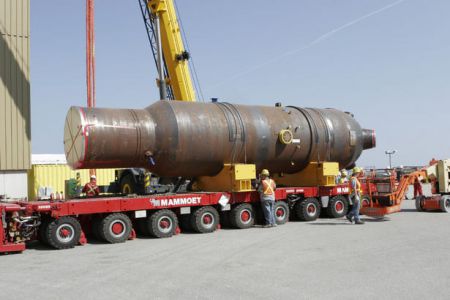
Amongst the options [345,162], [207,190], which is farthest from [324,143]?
[207,190]

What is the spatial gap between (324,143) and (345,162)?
58.2 inches

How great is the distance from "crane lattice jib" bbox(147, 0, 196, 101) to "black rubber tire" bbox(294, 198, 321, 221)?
747 centimetres

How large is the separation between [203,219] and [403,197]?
7.38 metres

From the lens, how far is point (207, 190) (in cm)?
1470

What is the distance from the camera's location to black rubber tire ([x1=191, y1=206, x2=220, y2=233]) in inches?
518

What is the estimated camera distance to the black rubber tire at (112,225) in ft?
38.1

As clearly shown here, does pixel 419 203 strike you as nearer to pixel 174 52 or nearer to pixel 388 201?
pixel 388 201

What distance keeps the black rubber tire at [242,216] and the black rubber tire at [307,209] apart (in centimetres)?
200

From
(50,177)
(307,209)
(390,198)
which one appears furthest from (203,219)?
(50,177)

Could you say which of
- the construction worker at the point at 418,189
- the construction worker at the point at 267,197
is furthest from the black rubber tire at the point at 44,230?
the construction worker at the point at 418,189

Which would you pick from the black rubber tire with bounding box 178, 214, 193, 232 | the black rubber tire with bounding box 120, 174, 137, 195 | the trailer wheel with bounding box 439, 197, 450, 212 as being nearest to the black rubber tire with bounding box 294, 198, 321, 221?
the black rubber tire with bounding box 178, 214, 193, 232

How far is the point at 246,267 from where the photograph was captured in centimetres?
857

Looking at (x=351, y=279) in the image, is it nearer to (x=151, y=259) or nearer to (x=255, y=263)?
(x=255, y=263)

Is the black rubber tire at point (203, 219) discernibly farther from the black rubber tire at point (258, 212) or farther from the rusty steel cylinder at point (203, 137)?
the black rubber tire at point (258, 212)
